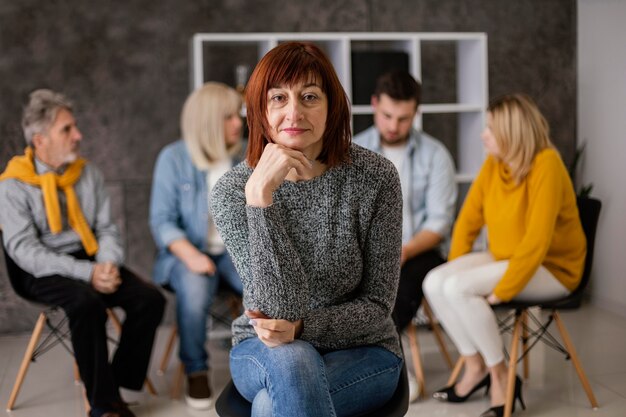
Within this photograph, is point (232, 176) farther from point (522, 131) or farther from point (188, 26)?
point (188, 26)

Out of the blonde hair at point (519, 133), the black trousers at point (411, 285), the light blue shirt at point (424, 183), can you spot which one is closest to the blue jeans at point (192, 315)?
the black trousers at point (411, 285)

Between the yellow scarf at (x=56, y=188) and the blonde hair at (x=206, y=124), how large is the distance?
51 cm

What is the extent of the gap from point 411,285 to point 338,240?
1623 mm

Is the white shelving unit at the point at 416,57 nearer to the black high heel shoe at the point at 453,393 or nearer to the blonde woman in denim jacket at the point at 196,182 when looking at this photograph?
the blonde woman in denim jacket at the point at 196,182

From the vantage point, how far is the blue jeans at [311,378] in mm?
1876

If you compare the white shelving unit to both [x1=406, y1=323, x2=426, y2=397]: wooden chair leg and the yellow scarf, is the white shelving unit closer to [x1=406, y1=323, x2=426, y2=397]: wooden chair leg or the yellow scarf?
the yellow scarf

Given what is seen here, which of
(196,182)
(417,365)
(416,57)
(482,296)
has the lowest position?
(417,365)

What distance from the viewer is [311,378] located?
188cm

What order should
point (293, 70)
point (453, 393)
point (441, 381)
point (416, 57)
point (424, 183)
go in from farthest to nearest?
1. point (416, 57)
2. point (424, 183)
3. point (441, 381)
4. point (453, 393)
5. point (293, 70)

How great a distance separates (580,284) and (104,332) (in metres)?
1.85

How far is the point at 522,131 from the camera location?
331 centimetres

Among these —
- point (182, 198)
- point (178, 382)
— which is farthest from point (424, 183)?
point (178, 382)

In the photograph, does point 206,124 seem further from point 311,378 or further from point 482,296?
point 311,378

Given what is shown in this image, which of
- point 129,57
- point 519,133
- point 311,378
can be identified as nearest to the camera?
point 311,378
